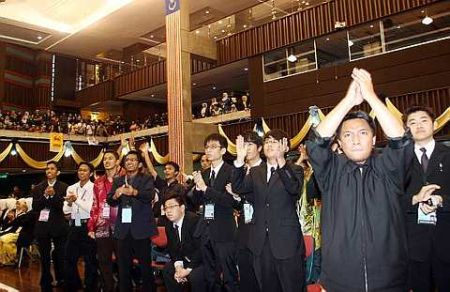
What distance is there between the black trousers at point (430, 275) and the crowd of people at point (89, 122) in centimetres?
935

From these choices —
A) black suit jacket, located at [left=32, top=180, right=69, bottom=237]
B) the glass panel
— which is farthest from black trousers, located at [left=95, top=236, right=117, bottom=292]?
the glass panel

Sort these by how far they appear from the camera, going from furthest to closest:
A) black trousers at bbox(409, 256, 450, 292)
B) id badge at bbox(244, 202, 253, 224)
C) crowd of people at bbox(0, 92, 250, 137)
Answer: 1. crowd of people at bbox(0, 92, 250, 137)
2. id badge at bbox(244, 202, 253, 224)
3. black trousers at bbox(409, 256, 450, 292)

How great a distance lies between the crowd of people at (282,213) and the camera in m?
1.51

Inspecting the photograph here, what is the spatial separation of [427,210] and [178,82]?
22.7 feet

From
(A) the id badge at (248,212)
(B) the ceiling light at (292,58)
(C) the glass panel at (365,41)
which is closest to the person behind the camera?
(A) the id badge at (248,212)

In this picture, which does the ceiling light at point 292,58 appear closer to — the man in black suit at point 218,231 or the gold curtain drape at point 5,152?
the man in black suit at point 218,231

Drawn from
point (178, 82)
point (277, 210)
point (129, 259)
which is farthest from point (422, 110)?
point (178, 82)

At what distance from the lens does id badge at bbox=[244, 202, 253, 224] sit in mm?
2658

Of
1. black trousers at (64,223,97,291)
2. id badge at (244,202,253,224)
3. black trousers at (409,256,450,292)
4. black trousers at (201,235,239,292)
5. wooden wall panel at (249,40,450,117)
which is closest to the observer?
black trousers at (409,256,450,292)

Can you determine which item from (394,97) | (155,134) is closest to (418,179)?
(394,97)

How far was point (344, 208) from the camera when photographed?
156 centimetres

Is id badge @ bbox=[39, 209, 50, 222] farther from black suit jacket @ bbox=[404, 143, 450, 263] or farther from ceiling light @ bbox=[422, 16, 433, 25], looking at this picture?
ceiling light @ bbox=[422, 16, 433, 25]

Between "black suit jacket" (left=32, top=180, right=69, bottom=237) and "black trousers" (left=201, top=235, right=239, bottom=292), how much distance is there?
6.83 feet

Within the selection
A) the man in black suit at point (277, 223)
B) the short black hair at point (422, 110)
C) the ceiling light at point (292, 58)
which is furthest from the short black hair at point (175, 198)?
the ceiling light at point (292, 58)
